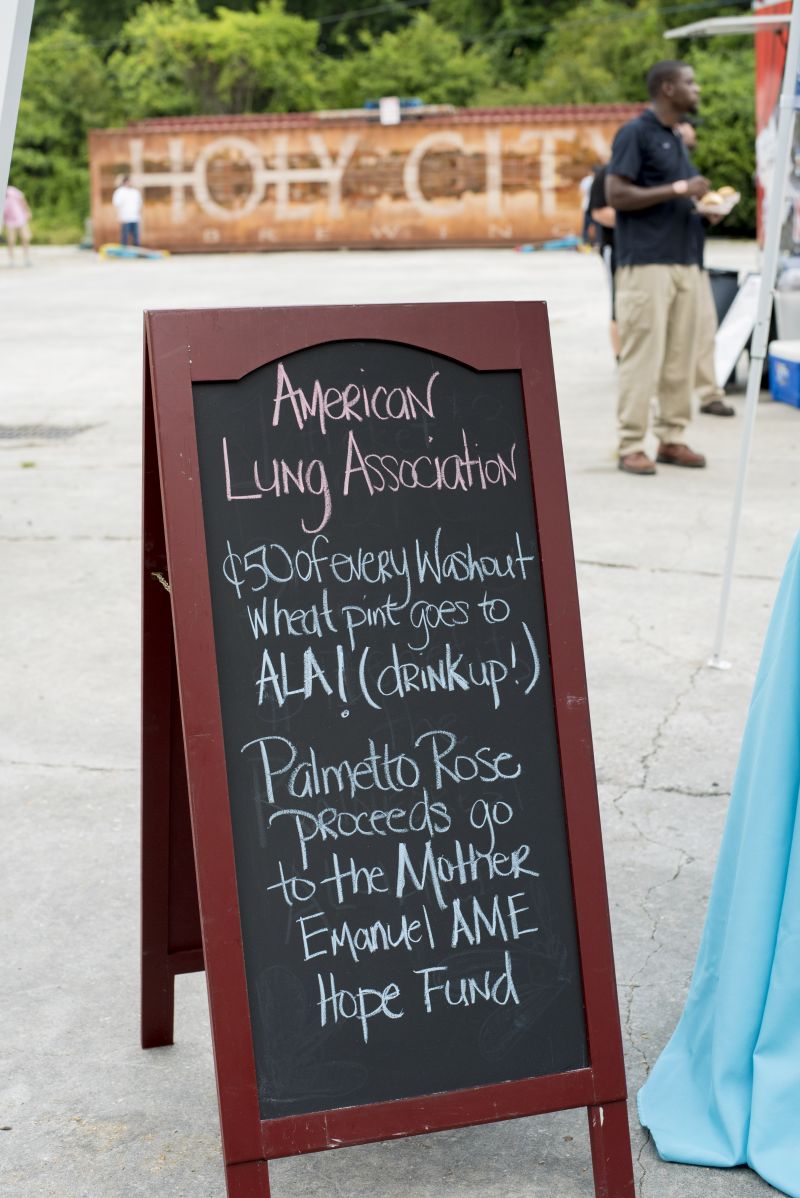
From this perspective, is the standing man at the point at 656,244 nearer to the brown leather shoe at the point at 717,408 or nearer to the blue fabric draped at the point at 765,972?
the brown leather shoe at the point at 717,408

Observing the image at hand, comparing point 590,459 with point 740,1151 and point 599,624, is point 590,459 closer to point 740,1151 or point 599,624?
point 599,624

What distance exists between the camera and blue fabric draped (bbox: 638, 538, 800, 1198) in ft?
8.12

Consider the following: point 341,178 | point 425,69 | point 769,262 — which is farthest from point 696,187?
point 425,69

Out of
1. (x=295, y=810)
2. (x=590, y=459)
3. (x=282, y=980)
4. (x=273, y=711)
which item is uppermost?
(x=273, y=711)

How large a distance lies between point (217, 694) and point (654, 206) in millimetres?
5858

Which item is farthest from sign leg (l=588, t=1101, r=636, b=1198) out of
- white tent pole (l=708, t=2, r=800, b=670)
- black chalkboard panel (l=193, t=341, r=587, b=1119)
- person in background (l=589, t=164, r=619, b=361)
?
person in background (l=589, t=164, r=619, b=361)

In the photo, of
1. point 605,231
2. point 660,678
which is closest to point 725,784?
point 660,678

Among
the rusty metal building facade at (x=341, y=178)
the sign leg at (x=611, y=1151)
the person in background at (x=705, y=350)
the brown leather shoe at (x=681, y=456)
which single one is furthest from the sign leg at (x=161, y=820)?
the rusty metal building facade at (x=341, y=178)

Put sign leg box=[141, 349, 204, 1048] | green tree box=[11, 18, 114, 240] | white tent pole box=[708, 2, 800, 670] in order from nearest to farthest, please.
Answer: sign leg box=[141, 349, 204, 1048] → white tent pole box=[708, 2, 800, 670] → green tree box=[11, 18, 114, 240]

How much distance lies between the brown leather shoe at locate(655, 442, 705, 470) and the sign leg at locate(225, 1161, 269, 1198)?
21.3 feet

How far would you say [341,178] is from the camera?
31.2 m

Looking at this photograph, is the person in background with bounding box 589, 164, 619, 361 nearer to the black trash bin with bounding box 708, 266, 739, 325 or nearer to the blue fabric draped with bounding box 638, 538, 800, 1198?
the black trash bin with bounding box 708, 266, 739, 325

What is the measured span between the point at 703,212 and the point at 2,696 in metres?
4.78

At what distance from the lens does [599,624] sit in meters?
5.59
